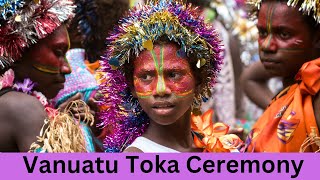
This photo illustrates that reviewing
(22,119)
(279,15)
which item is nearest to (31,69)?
(22,119)

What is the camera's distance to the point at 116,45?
452cm

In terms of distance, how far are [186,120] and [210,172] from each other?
0.41 metres

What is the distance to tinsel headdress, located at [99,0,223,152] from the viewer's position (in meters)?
4.41

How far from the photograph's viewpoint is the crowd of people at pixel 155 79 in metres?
4.42

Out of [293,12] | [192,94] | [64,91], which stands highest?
[293,12]

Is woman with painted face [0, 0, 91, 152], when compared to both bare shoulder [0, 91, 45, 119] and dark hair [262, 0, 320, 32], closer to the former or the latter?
bare shoulder [0, 91, 45, 119]

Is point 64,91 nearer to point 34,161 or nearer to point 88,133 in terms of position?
point 88,133

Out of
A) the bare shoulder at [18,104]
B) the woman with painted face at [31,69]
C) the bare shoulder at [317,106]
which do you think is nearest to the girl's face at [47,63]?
the woman with painted face at [31,69]

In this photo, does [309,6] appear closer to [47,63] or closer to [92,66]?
[47,63]

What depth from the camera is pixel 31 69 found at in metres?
5.16

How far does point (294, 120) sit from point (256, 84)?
1.79 meters

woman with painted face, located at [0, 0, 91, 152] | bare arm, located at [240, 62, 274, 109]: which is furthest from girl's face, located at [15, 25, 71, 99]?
bare arm, located at [240, 62, 274, 109]

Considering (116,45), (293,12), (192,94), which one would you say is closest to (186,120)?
(192,94)

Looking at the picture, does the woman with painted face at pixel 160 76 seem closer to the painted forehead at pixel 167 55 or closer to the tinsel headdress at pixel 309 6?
the painted forehead at pixel 167 55
